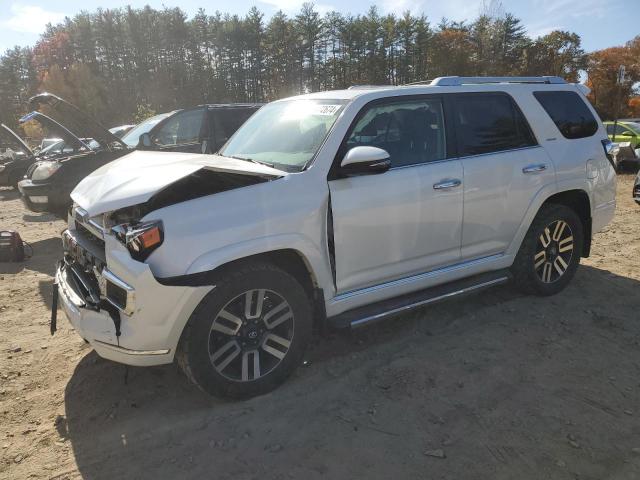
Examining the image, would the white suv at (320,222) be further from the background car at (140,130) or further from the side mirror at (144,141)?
the background car at (140,130)

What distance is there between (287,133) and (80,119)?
4.92 meters

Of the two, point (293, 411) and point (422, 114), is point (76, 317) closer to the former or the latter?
point (293, 411)

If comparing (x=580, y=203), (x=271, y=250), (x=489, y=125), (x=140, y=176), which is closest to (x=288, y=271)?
(x=271, y=250)

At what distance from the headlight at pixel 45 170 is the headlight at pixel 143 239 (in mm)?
5044

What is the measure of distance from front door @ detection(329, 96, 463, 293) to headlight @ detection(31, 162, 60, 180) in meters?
5.30

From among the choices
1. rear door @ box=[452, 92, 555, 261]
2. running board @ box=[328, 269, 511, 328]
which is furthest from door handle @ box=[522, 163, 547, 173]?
running board @ box=[328, 269, 511, 328]

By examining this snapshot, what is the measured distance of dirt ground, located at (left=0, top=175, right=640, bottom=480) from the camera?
98.9 inches

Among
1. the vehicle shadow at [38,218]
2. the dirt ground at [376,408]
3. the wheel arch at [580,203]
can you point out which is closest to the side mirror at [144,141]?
the vehicle shadow at [38,218]

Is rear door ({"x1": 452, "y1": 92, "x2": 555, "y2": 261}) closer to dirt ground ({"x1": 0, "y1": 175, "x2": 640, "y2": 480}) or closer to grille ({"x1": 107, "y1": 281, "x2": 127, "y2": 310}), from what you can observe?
dirt ground ({"x1": 0, "y1": 175, "x2": 640, "y2": 480})

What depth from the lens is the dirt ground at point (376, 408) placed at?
8.24 feet

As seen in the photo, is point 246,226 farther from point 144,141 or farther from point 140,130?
point 140,130

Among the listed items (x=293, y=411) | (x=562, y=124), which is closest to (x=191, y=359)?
(x=293, y=411)

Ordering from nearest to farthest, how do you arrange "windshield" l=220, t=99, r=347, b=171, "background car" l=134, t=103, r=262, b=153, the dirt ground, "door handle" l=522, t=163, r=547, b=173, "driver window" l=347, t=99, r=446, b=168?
the dirt ground → "windshield" l=220, t=99, r=347, b=171 → "driver window" l=347, t=99, r=446, b=168 → "door handle" l=522, t=163, r=547, b=173 → "background car" l=134, t=103, r=262, b=153

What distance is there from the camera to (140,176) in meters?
2.98
